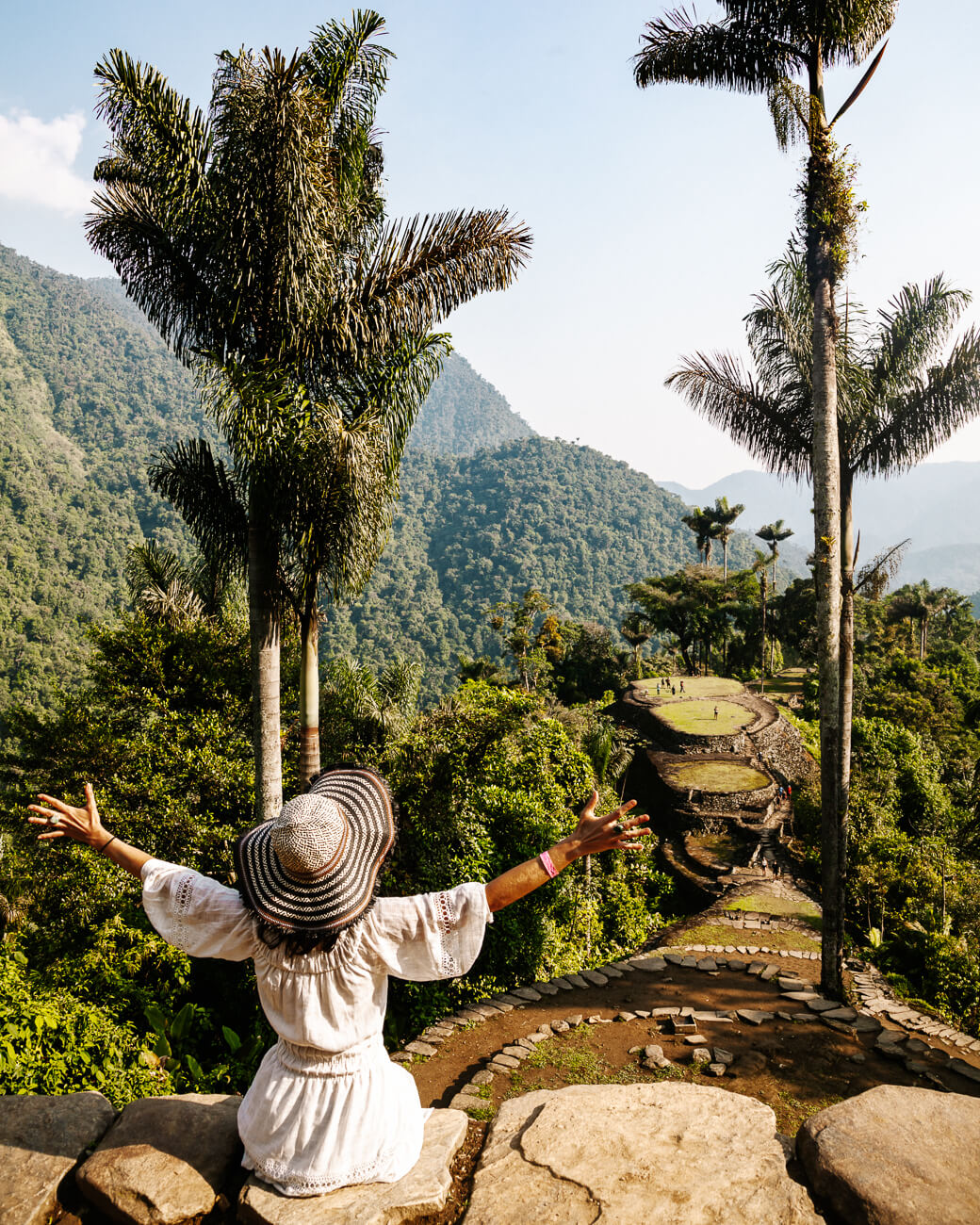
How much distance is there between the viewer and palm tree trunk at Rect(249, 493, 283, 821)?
724cm

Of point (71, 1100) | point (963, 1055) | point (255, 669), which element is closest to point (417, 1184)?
point (71, 1100)

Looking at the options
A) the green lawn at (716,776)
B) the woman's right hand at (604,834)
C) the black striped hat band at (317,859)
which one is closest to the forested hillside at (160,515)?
the green lawn at (716,776)

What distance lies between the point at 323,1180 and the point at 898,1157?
1933mm

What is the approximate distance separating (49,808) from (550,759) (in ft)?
27.4

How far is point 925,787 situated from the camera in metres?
17.3

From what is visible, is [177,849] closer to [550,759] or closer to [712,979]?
[550,759]

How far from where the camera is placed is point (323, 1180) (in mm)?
2379

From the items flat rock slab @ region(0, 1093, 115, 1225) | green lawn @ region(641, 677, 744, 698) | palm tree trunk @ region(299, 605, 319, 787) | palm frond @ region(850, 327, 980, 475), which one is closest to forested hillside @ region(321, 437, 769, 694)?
green lawn @ region(641, 677, 744, 698)

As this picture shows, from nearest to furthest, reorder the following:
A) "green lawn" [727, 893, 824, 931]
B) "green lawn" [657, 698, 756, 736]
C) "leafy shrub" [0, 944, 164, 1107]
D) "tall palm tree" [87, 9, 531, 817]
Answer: "leafy shrub" [0, 944, 164, 1107] < "tall palm tree" [87, 9, 531, 817] < "green lawn" [727, 893, 824, 931] < "green lawn" [657, 698, 756, 736]

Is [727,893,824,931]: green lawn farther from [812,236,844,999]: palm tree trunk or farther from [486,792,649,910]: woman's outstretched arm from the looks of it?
[486,792,649,910]: woman's outstretched arm

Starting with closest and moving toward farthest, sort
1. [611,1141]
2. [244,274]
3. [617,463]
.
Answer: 1. [611,1141]
2. [244,274]
3. [617,463]

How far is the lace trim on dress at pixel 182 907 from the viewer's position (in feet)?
7.79

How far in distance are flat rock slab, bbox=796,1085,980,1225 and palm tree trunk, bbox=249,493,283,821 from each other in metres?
5.48

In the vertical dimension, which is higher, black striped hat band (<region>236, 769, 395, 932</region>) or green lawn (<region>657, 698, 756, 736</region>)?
black striped hat band (<region>236, 769, 395, 932</region>)
